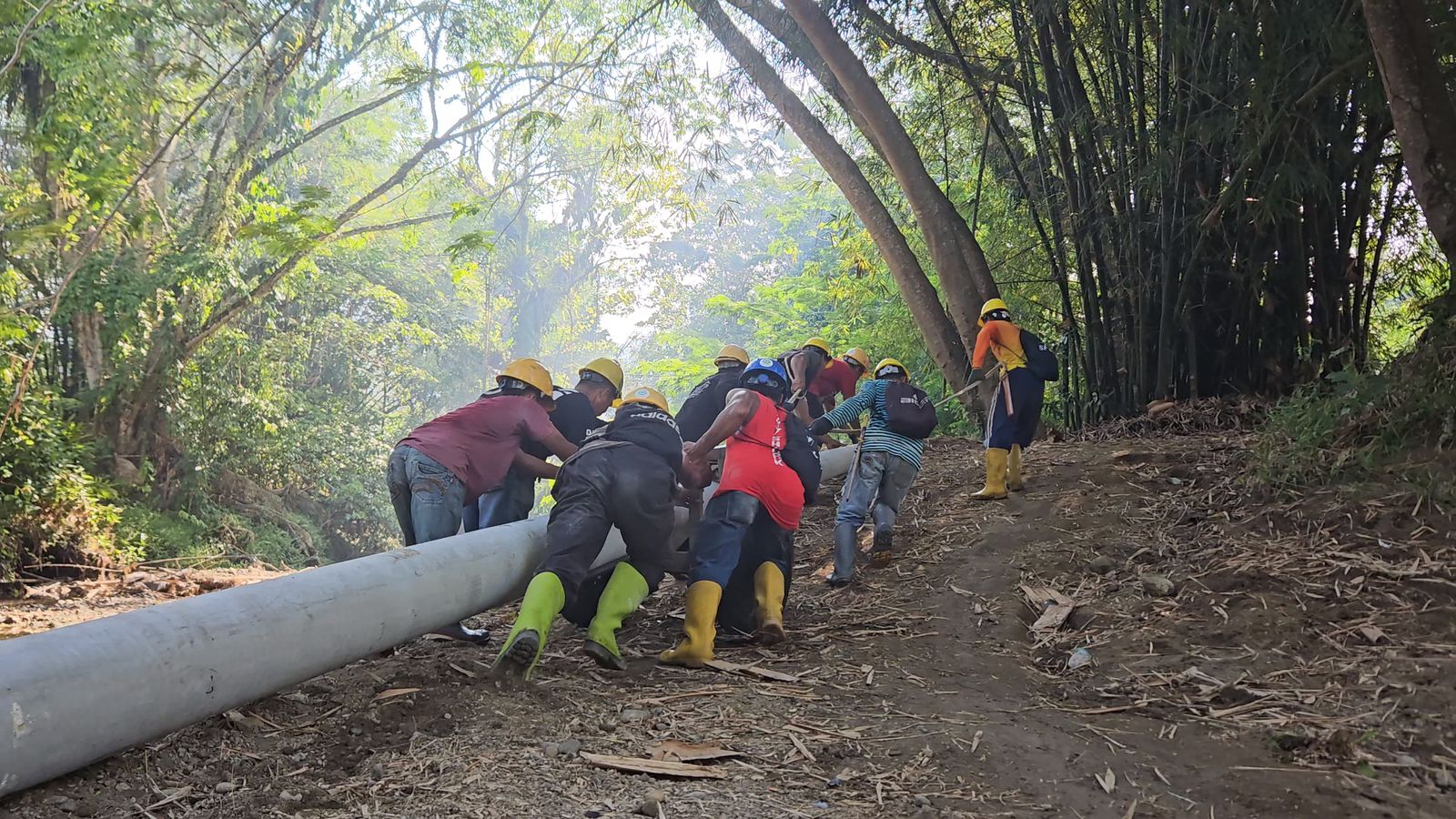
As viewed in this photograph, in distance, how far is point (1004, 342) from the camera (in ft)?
20.1

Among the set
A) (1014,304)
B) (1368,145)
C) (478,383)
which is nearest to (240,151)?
(1014,304)

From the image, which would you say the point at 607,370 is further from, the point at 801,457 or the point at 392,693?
the point at 392,693

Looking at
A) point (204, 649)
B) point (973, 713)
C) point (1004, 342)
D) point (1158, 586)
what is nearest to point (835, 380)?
point (1004, 342)

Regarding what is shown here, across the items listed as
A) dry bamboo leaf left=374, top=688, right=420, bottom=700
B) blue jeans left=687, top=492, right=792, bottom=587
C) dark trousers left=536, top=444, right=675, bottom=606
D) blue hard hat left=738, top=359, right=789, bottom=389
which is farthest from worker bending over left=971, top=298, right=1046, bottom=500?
dry bamboo leaf left=374, top=688, right=420, bottom=700

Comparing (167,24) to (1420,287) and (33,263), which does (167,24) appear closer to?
(33,263)

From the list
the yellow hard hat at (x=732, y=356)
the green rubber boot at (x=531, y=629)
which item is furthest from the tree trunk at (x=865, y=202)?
the green rubber boot at (x=531, y=629)

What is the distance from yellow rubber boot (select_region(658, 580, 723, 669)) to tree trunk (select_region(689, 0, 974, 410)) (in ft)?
16.1

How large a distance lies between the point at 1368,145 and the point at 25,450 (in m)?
10.2

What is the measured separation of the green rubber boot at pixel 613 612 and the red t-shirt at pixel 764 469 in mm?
619

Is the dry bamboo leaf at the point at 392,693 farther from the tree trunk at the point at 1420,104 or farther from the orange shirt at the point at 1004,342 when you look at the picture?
the tree trunk at the point at 1420,104

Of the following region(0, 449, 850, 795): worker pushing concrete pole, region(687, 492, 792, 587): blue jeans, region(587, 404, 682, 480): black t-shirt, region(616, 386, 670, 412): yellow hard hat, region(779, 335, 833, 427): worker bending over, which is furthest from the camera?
region(779, 335, 833, 427): worker bending over

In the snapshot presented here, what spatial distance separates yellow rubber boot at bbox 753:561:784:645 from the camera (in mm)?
3996

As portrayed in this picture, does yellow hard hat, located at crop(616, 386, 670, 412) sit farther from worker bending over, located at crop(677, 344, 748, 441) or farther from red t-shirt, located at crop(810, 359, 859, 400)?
red t-shirt, located at crop(810, 359, 859, 400)

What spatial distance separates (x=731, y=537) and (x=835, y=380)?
361 cm
